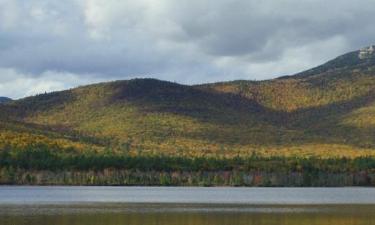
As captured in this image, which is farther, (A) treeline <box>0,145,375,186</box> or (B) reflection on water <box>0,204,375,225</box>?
(A) treeline <box>0,145,375,186</box>

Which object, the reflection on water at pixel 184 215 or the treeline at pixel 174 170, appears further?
the treeline at pixel 174 170

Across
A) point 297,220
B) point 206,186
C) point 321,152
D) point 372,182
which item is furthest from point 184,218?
point 321,152

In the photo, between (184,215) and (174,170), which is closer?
(184,215)

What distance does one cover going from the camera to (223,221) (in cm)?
5950

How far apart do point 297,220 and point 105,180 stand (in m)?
83.6

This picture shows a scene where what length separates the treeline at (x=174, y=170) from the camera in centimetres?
13950

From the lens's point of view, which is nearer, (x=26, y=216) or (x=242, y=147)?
(x=26, y=216)

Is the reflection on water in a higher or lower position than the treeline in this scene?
lower

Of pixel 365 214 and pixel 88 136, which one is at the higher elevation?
pixel 88 136

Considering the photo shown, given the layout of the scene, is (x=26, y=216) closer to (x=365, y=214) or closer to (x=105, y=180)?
(x=365, y=214)

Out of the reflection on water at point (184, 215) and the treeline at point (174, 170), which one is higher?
the treeline at point (174, 170)

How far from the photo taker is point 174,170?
14750 cm

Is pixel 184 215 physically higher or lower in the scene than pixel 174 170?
lower

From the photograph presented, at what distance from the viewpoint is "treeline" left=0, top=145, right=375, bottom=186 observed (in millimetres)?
139500
